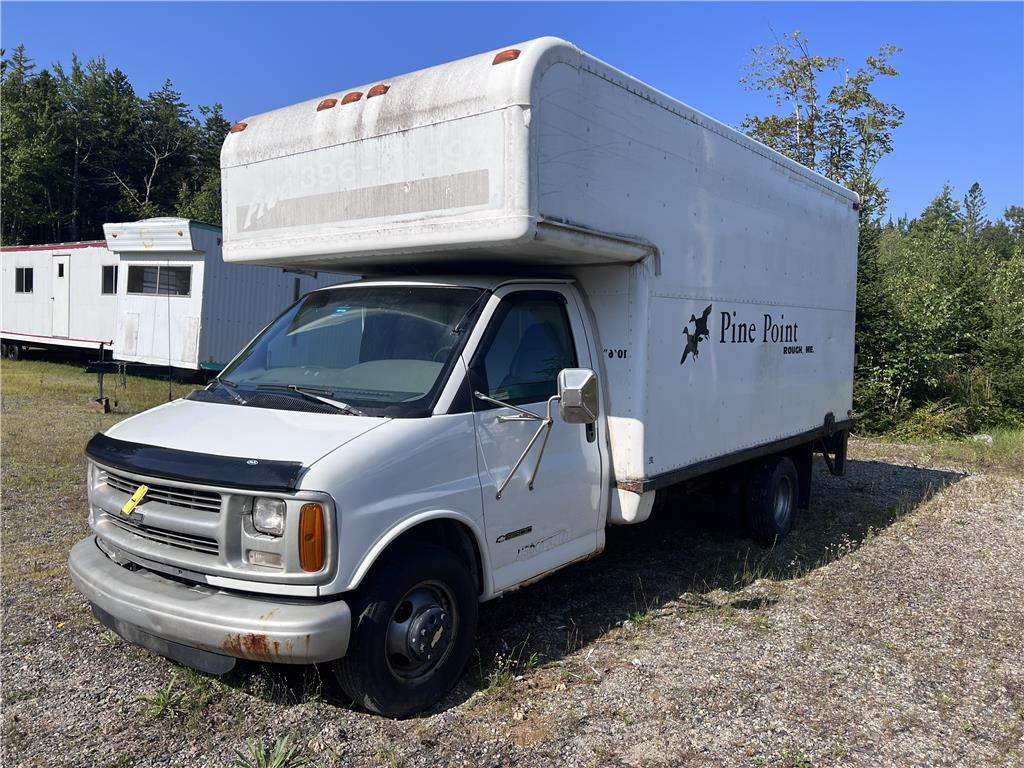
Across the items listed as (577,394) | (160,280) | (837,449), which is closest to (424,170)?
(577,394)

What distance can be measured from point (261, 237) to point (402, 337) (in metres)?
1.51

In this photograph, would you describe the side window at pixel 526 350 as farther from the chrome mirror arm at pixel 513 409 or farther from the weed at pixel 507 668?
the weed at pixel 507 668

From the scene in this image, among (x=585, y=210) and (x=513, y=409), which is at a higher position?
(x=585, y=210)

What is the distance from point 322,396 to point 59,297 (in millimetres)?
19147

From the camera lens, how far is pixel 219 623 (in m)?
3.22

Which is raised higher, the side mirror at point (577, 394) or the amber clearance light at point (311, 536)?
the side mirror at point (577, 394)

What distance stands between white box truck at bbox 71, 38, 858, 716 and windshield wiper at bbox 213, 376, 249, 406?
23 mm

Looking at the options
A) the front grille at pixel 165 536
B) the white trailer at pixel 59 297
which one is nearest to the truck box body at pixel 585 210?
the front grille at pixel 165 536

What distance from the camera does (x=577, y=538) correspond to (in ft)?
15.4

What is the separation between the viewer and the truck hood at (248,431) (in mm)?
3439

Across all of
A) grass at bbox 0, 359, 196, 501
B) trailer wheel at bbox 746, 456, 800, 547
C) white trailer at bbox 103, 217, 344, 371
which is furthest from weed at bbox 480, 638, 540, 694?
white trailer at bbox 103, 217, 344, 371

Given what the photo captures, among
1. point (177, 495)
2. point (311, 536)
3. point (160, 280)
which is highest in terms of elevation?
point (160, 280)

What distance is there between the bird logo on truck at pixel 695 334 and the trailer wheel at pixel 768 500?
1844 mm

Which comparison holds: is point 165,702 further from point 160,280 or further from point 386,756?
point 160,280
